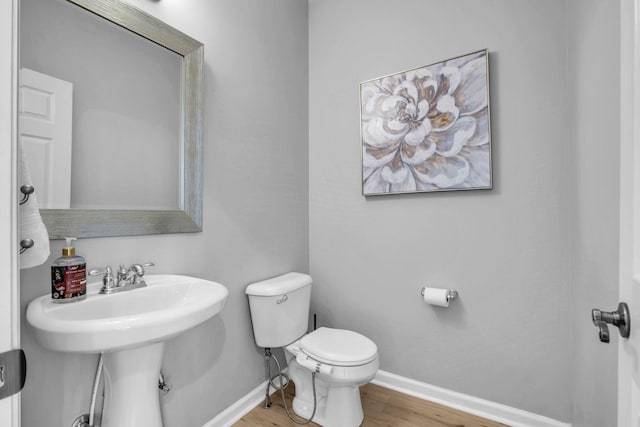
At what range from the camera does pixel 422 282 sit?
1736 millimetres

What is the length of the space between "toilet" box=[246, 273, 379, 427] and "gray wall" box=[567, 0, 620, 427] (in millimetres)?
820

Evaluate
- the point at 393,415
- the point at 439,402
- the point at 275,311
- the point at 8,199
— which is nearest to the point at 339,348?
the point at 275,311

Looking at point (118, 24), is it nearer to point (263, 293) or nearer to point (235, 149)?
point (235, 149)

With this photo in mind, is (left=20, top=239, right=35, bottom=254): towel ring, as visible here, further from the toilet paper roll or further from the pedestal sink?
the toilet paper roll

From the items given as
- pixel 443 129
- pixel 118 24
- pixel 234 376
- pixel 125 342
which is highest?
pixel 118 24

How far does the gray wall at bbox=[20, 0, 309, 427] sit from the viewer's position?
0.98 meters

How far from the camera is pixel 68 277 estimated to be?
0.88 m

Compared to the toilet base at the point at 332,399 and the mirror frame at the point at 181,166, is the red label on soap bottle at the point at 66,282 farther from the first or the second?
the toilet base at the point at 332,399

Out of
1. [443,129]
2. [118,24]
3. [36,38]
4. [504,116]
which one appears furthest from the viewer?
[443,129]

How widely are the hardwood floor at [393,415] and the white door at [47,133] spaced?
1375 mm

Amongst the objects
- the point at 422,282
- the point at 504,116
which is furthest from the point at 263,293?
the point at 504,116

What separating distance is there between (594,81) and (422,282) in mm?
1171

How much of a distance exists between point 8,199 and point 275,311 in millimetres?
1278

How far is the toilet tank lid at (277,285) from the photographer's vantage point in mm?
1566
